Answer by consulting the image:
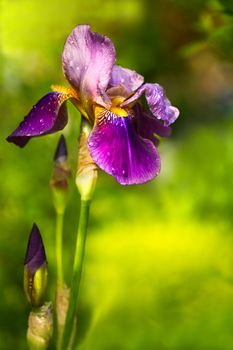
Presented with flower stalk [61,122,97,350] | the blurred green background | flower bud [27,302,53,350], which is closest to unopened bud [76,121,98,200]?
flower stalk [61,122,97,350]

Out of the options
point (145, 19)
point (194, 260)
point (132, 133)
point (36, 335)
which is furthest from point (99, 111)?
point (145, 19)

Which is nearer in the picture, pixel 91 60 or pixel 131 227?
pixel 91 60

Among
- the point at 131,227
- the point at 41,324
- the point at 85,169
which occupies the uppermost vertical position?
the point at 85,169

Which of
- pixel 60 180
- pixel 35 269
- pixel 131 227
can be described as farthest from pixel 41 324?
pixel 131 227

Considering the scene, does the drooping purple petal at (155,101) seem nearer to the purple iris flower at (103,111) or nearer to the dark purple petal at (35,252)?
the purple iris flower at (103,111)

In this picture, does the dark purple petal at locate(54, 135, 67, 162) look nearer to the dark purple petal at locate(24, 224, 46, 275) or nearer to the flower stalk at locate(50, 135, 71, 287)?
the flower stalk at locate(50, 135, 71, 287)

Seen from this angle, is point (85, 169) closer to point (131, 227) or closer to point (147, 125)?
point (147, 125)
